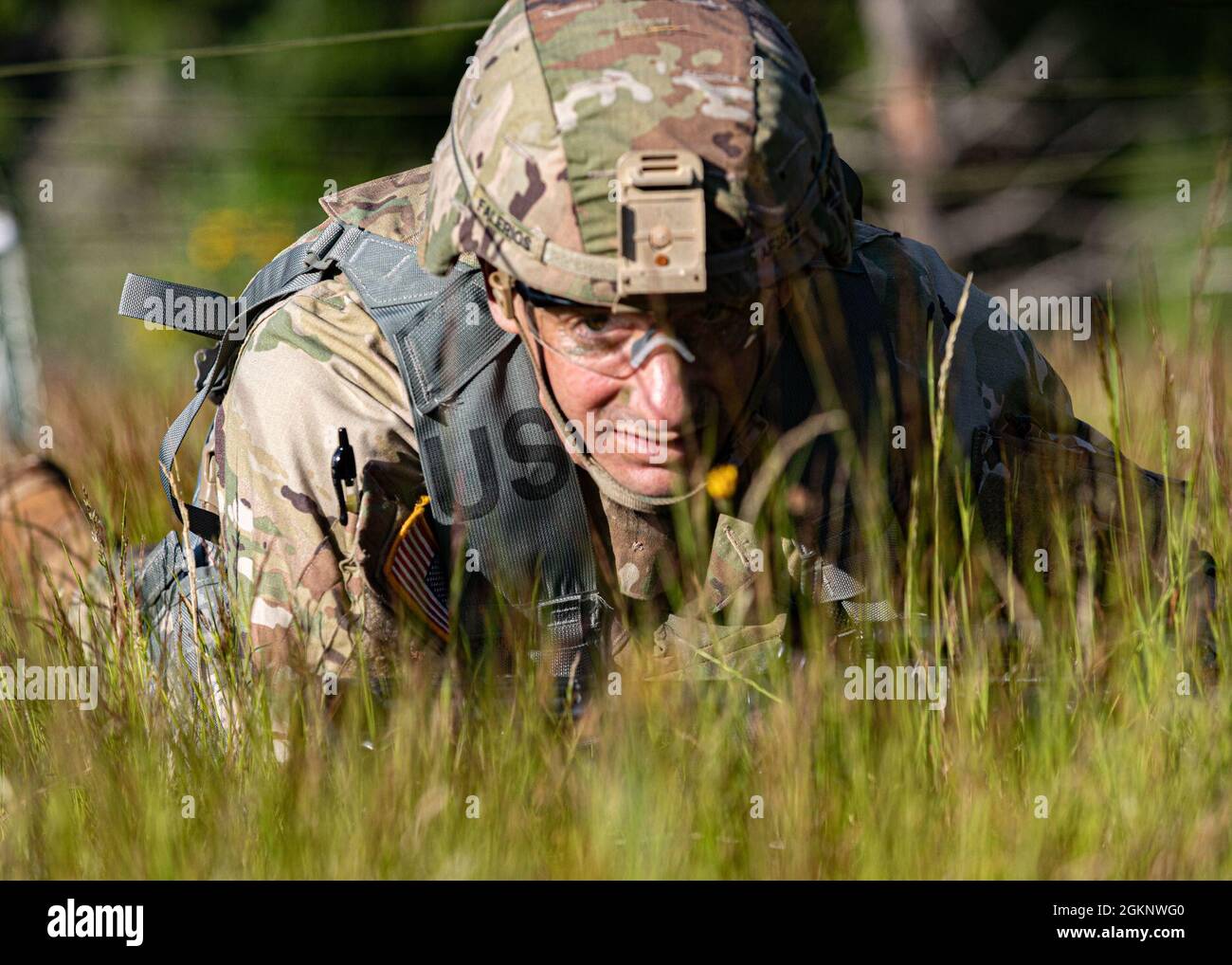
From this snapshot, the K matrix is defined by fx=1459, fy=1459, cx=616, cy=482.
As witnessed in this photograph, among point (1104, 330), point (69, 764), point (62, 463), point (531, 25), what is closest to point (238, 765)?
point (69, 764)

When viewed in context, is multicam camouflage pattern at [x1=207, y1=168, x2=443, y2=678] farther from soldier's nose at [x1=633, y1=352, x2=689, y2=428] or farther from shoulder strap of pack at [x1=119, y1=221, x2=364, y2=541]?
soldier's nose at [x1=633, y1=352, x2=689, y2=428]

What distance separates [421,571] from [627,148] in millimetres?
774

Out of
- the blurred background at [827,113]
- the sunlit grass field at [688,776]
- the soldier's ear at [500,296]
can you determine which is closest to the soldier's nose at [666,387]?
the soldier's ear at [500,296]

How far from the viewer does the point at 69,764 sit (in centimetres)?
210

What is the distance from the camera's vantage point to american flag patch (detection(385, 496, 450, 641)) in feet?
7.79

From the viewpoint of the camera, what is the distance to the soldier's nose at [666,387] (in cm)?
220

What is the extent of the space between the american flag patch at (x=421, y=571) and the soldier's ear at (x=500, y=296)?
0.32 metres

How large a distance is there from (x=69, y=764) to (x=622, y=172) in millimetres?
1173

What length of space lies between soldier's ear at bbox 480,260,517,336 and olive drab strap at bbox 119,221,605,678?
6 centimetres

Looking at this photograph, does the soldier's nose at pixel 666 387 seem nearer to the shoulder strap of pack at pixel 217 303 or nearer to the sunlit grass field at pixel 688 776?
the sunlit grass field at pixel 688 776

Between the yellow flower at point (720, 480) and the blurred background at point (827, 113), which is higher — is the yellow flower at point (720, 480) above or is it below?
below

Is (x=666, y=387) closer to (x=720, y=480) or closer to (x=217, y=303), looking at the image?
(x=720, y=480)

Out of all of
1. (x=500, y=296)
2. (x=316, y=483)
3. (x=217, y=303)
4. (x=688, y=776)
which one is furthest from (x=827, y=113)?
(x=688, y=776)

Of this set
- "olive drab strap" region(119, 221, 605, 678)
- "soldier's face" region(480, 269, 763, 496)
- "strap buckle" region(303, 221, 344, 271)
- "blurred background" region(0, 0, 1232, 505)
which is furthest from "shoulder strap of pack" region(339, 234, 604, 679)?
"blurred background" region(0, 0, 1232, 505)
